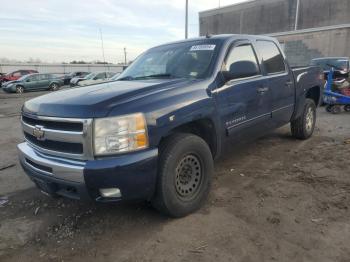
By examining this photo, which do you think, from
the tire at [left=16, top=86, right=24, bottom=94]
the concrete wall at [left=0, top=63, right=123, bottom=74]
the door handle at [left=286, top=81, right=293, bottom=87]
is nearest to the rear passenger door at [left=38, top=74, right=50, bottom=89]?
the tire at [left=16, top=86, right=24, bottom=94]

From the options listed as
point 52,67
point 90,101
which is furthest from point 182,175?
point 52,67

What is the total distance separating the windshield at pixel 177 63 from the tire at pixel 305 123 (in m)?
2.85

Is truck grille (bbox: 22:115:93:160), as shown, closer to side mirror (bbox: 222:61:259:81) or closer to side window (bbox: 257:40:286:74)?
side mirror (bbox: 222:61:259:81)

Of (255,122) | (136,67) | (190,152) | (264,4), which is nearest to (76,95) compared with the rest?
(190,152)

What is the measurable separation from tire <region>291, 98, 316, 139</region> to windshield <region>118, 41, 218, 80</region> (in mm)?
2854

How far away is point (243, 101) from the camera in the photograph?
4.12 meters

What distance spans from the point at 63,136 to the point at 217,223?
1.73m

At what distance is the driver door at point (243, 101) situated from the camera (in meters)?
3.84

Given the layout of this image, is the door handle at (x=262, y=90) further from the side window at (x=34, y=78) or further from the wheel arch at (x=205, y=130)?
the side window at (x=34, y=78)

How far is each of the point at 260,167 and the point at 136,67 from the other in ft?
7.81

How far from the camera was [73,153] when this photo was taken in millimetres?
2920

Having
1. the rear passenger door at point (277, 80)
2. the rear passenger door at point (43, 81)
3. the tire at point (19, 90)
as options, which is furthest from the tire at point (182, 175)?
the rear passenger door at point (43, 81)

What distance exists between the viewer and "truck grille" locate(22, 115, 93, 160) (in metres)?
2.79

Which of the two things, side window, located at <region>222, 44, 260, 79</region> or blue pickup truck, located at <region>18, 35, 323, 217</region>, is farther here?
side window, located at <region>222, 44, 260, 79</region>
